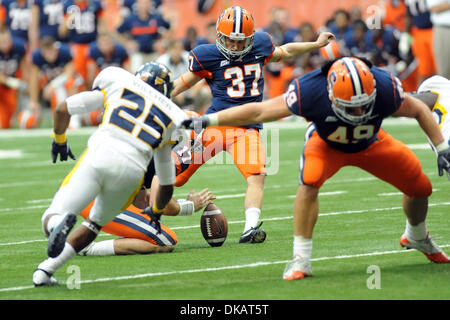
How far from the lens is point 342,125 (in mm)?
5547

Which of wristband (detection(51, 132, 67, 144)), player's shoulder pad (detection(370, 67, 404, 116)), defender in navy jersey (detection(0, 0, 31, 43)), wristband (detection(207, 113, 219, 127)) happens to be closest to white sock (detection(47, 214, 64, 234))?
wristband (detection(51, 132, 67, 144))

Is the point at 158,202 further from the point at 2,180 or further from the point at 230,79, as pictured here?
the point at 2,180

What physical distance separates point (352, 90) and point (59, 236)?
1818 mm

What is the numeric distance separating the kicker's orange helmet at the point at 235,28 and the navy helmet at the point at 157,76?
168 centimetres

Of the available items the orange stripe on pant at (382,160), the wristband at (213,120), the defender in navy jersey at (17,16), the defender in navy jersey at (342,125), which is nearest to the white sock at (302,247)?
the defender in navy jersey at (342,125)

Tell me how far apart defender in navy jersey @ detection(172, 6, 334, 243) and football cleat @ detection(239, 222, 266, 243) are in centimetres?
29

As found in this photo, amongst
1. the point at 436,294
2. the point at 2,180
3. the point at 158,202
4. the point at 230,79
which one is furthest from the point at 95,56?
the point at 436,294

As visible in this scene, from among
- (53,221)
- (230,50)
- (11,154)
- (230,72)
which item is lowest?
(11,154)

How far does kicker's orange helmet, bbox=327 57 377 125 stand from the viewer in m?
5.32

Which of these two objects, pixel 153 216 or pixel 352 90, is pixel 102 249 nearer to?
pixel 153 216

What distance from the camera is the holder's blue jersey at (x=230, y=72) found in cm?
788

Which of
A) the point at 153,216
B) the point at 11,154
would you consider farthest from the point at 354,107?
the point at 11,154

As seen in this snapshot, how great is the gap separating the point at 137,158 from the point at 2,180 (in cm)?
631

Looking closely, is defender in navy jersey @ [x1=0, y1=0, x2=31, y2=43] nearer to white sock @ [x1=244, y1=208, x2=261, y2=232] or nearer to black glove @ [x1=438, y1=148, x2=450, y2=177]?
white sock @ [x1=244, y1=208, x2=261, y2=232]
